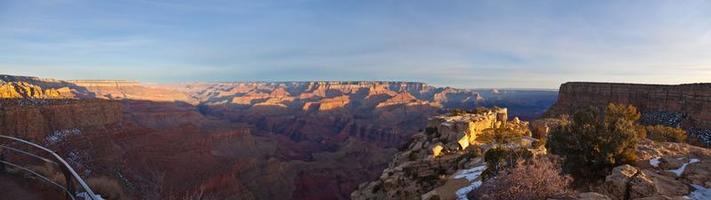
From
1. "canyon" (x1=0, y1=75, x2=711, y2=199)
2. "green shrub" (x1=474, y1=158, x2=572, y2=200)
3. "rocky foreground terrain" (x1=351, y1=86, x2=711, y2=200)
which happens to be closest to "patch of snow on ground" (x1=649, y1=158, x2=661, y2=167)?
"rocky foreground terrain" (x1=351, y1=86, x2=711, y2=200)

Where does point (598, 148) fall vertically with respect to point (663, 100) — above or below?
below

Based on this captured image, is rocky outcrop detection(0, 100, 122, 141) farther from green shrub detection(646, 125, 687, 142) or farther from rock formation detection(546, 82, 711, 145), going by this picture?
rock formation detection(546, 82, 711, 145)

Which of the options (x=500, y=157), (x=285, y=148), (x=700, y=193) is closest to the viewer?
(x=700, y=193)

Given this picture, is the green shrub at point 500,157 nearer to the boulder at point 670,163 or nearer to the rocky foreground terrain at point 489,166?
the rocky foreground terrain at point 489,166

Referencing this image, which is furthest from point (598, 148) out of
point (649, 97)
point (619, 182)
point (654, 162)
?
point (649, 97)

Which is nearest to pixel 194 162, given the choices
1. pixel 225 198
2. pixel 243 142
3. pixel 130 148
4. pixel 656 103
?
pixel 130 148

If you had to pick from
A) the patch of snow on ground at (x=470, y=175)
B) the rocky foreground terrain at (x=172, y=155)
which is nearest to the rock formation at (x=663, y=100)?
the patch of snow on ground at (x=470, y=175)

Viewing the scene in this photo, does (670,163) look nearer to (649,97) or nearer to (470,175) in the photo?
(470,175)
